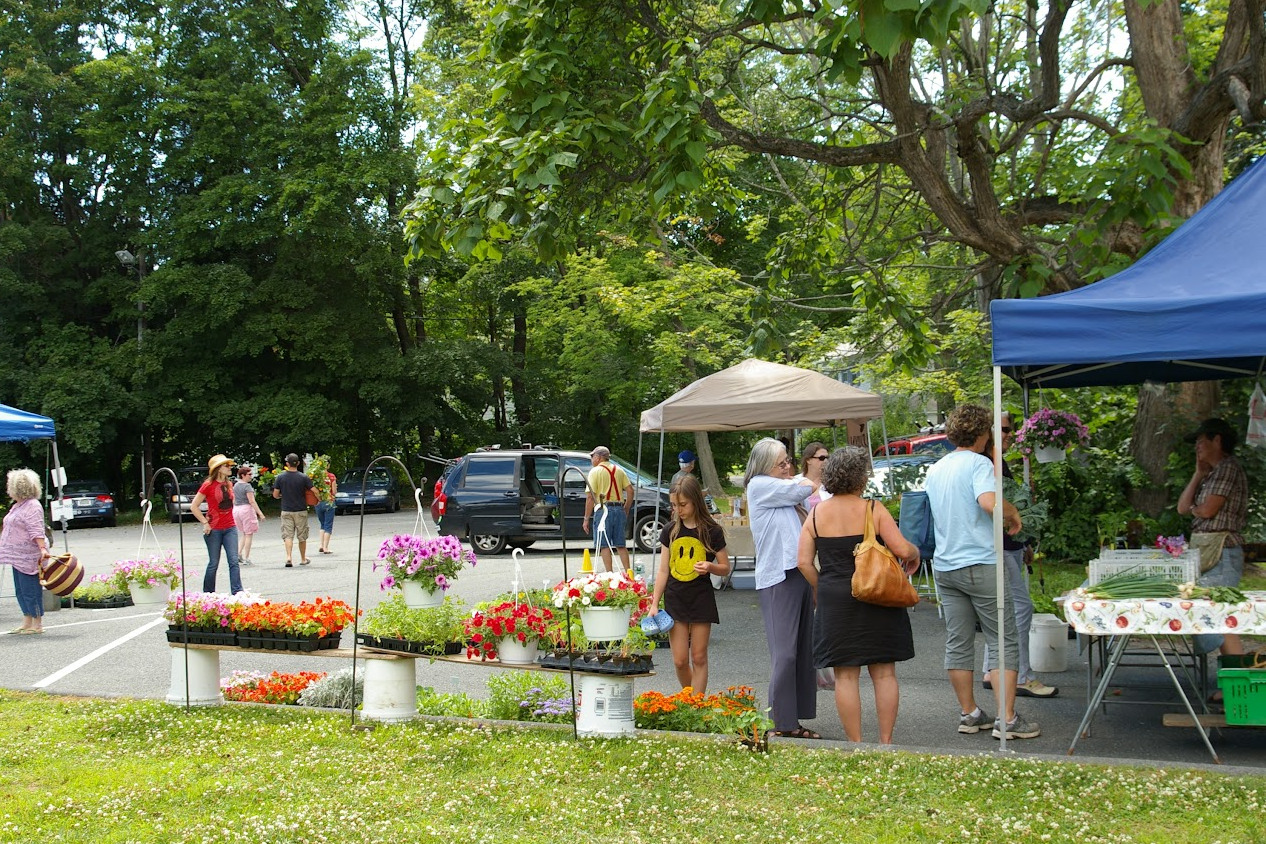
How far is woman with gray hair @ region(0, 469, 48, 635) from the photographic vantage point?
11086 mm

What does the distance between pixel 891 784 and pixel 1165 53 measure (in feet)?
27.7

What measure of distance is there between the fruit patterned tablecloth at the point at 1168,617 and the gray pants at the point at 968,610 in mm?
649

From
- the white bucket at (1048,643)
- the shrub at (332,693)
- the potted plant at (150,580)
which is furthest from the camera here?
the potted plant at (150,580)

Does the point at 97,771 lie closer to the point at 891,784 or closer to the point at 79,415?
the point at 891,784

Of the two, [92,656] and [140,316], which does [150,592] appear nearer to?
[92,656]

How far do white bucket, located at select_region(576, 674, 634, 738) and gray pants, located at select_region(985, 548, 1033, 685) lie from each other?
7.18 ft

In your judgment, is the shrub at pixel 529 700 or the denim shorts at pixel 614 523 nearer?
the shrub at pixel 529 700

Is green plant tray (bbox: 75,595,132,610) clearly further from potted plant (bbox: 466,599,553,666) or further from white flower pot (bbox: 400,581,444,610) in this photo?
potted plant (bbox: 466,599,553,666)

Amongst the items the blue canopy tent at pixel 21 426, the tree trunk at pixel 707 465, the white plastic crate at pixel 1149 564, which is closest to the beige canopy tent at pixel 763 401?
the white plastic crate at pixel 1149 564

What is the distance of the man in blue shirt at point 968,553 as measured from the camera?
253 inches

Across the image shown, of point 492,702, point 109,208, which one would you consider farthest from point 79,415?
point 492,702

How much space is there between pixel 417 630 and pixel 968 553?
10.4ft

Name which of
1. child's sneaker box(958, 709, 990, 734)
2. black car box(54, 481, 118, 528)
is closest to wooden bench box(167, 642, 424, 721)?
child's sneaker box(958, 709, 990, 734)

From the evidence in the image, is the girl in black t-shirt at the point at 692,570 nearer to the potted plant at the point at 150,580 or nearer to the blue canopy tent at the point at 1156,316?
the blue canopy tent at the point at 1156,316
